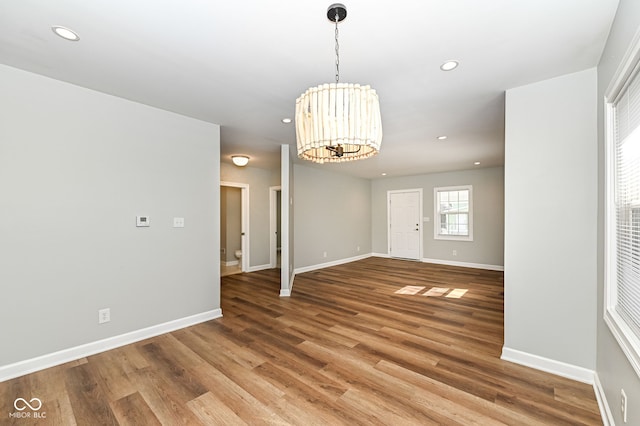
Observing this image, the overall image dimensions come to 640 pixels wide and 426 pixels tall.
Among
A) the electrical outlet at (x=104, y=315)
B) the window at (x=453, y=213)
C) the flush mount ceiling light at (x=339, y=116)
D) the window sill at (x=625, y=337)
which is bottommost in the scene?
the electrical outlet at (x=104, y=315)

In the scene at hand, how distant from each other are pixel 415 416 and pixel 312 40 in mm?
2551

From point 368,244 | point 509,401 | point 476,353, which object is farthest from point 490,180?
point 509,401

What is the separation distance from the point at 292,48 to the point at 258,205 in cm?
491

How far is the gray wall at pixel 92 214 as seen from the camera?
2.27 meters

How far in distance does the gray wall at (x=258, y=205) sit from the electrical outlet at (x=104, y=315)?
3715mm

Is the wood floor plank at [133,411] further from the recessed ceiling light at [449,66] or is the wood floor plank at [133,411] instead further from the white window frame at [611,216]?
the recessed ceiling light at [449,66]

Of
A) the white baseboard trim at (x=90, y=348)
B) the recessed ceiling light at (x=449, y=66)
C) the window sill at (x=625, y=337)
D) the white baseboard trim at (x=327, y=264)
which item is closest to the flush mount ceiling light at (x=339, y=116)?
the recessed ceiling light at (x=449, y=66)

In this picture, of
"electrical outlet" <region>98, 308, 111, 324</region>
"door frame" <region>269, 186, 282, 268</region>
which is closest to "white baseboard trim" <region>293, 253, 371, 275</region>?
"door frame" <region>269, 186, 282, 268</region>

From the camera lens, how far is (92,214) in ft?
8.63

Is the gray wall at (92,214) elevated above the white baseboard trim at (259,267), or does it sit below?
above

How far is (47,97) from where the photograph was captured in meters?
2.41

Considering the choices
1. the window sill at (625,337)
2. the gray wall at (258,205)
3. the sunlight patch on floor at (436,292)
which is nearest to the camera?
the window sill at (625,337)

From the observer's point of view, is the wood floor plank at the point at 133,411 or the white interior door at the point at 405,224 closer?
the wood floor plank at the point at 133,411

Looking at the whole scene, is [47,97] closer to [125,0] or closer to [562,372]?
[125,0]
